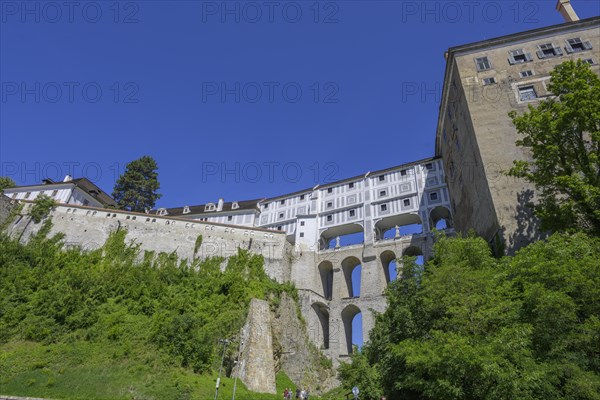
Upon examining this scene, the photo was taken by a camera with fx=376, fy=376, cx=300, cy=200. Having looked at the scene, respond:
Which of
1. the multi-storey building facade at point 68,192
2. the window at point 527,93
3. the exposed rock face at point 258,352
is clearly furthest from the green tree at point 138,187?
the window at point 527,93

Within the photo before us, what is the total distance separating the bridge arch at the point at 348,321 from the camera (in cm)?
3875

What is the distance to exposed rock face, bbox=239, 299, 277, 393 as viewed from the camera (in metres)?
25.1

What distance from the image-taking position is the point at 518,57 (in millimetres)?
34438

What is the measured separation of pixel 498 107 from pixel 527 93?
2.74 metres

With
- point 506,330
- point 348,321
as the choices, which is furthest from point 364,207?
point 506,330

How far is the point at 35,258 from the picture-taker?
109 ft

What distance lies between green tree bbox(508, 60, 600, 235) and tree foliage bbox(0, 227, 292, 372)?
22.0 meters

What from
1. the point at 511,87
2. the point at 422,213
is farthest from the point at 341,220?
the point at 511,87

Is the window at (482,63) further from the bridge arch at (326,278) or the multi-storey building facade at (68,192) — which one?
the multi-storey building facade at (68,192)

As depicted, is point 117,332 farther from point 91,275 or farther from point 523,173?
point 523,173

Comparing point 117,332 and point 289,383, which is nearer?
point 117,332

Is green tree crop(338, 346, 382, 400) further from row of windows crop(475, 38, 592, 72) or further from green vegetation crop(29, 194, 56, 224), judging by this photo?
green vegetation crop(29, 194, 56, 224)

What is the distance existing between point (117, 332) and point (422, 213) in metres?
34.0

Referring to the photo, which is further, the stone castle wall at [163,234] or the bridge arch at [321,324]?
the stone castle wall at [163,234]
